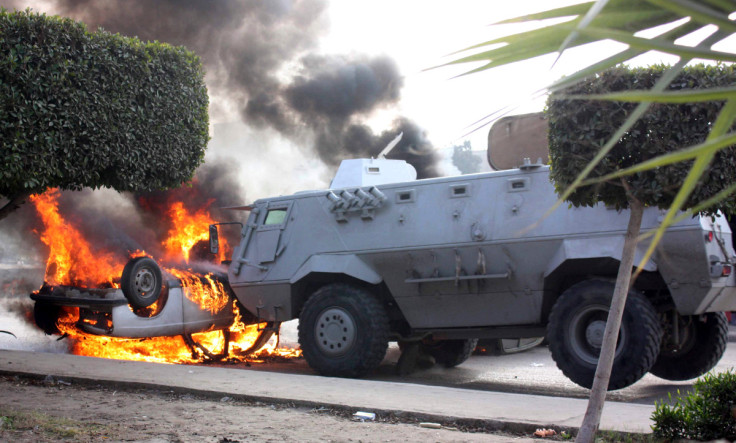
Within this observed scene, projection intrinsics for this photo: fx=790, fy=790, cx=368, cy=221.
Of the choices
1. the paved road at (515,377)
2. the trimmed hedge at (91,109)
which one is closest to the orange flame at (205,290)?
the paved road at (515,377)

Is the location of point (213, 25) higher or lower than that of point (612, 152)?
higher

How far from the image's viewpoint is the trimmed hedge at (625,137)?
523 cm

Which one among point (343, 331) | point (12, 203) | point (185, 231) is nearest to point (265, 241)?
point (343, 331)

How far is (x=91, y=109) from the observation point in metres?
7.42

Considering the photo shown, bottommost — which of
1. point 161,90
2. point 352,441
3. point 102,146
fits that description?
point 352,441

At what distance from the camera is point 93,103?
742 cm

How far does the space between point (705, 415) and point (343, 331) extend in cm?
489

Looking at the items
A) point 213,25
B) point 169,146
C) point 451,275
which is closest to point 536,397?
point 451,275

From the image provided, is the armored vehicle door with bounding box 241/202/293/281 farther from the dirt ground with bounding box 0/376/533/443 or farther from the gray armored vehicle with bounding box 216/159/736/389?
the dirt ground with bounding box 0/376/533/443

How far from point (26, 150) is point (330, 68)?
11.6 metres

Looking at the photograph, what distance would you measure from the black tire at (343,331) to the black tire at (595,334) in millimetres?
1926

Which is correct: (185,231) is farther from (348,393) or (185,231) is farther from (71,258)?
(348,393)

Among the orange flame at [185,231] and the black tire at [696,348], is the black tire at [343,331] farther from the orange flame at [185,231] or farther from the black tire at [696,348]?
the orange flame at [185,231]

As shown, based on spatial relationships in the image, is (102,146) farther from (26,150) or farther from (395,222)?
(395,222)
